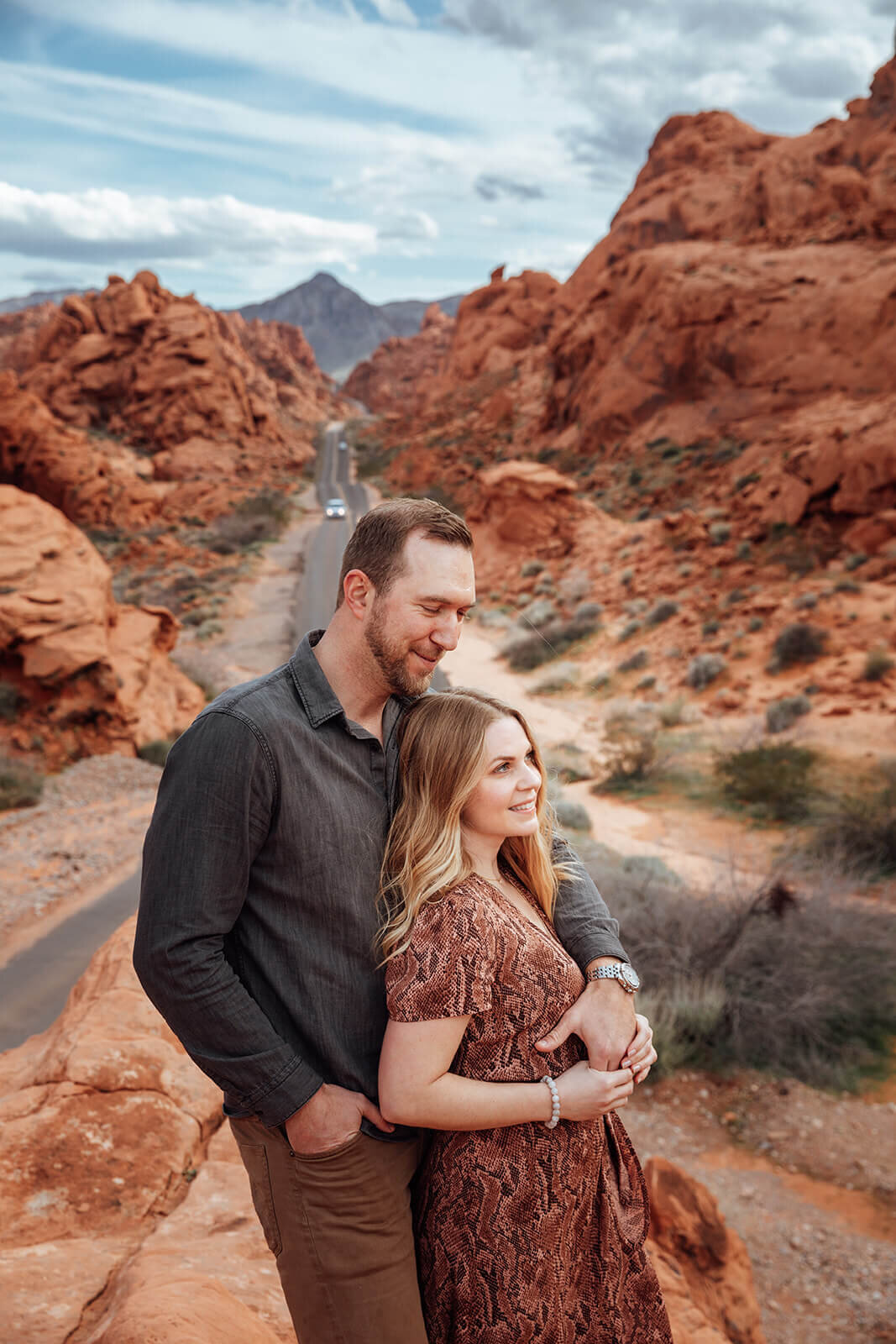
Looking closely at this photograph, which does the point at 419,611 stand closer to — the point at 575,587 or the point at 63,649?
the point at 63,649

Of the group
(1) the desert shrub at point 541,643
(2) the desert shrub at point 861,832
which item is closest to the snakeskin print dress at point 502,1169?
(2) the desert shrub at point 861,832

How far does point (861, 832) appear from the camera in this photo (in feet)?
28.6

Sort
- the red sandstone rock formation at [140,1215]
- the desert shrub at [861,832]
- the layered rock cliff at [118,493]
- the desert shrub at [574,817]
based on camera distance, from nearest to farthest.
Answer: the red sandstone rock formation at [140,1215]
the desert shrub at [861,832]
the desert shrub at [574,817]
the layered rock cliff at [118,493]

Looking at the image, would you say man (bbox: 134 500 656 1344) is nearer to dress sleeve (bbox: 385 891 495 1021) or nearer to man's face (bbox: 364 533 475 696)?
man's face (bbox: 364 533 475 696)

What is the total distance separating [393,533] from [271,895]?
797mm

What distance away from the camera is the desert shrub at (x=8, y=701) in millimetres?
12227

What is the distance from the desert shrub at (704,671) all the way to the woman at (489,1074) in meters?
14.1

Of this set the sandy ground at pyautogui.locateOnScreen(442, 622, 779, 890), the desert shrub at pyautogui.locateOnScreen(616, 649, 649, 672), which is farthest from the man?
the desert shrub at pyautogui.locateOnScreen(616, 649, 649, 672)

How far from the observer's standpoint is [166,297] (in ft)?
159

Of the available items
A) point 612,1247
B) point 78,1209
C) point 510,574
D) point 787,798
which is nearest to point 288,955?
point 612,1247

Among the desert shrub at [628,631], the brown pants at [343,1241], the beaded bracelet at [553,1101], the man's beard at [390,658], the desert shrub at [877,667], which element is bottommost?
the desert shrub at [628,631]

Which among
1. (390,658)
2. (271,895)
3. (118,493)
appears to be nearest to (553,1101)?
(271,895)

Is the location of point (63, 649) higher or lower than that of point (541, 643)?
higher

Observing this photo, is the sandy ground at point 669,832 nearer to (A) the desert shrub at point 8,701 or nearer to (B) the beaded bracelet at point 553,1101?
(B) the beaded bracelet at point 553,1101
